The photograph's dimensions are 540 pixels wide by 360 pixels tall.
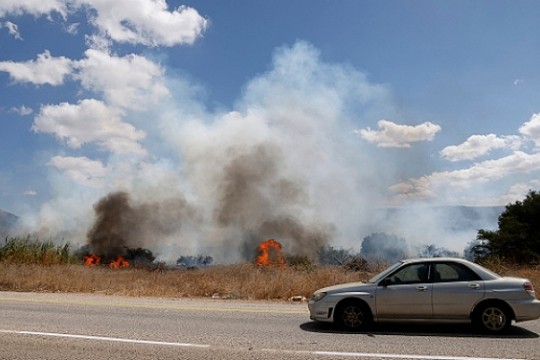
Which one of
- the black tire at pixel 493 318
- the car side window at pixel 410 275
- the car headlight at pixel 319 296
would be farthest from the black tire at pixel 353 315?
the black tire at pixel 493 318

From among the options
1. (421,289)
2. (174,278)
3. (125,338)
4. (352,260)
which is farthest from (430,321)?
(352,260)

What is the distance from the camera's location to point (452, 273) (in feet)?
29.3

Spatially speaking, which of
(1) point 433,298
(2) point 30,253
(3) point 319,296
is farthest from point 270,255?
(1) point 433,298

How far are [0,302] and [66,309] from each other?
113 inches

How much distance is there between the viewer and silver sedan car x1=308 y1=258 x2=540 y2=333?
27.9ft

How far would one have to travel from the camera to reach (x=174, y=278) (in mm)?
19141

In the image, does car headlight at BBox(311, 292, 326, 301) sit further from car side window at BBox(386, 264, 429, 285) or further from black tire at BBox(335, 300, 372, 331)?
car side window at BBox(386, 264, 429, 285)

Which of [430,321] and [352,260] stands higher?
[352,260]

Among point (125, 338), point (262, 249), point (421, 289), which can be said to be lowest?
point (125, 338)

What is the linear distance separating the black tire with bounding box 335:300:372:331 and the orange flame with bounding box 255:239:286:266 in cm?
1633

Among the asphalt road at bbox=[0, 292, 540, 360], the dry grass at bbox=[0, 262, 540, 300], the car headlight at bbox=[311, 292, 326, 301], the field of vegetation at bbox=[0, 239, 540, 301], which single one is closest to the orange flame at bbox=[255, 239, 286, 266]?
the field of vegetation at bbox=[0, 239, 540, 301]

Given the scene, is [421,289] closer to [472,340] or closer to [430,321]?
[430,321]

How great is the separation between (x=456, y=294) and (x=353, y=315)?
1.81 metres

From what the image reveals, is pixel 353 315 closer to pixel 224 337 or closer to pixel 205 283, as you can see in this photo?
pixel 224 337
